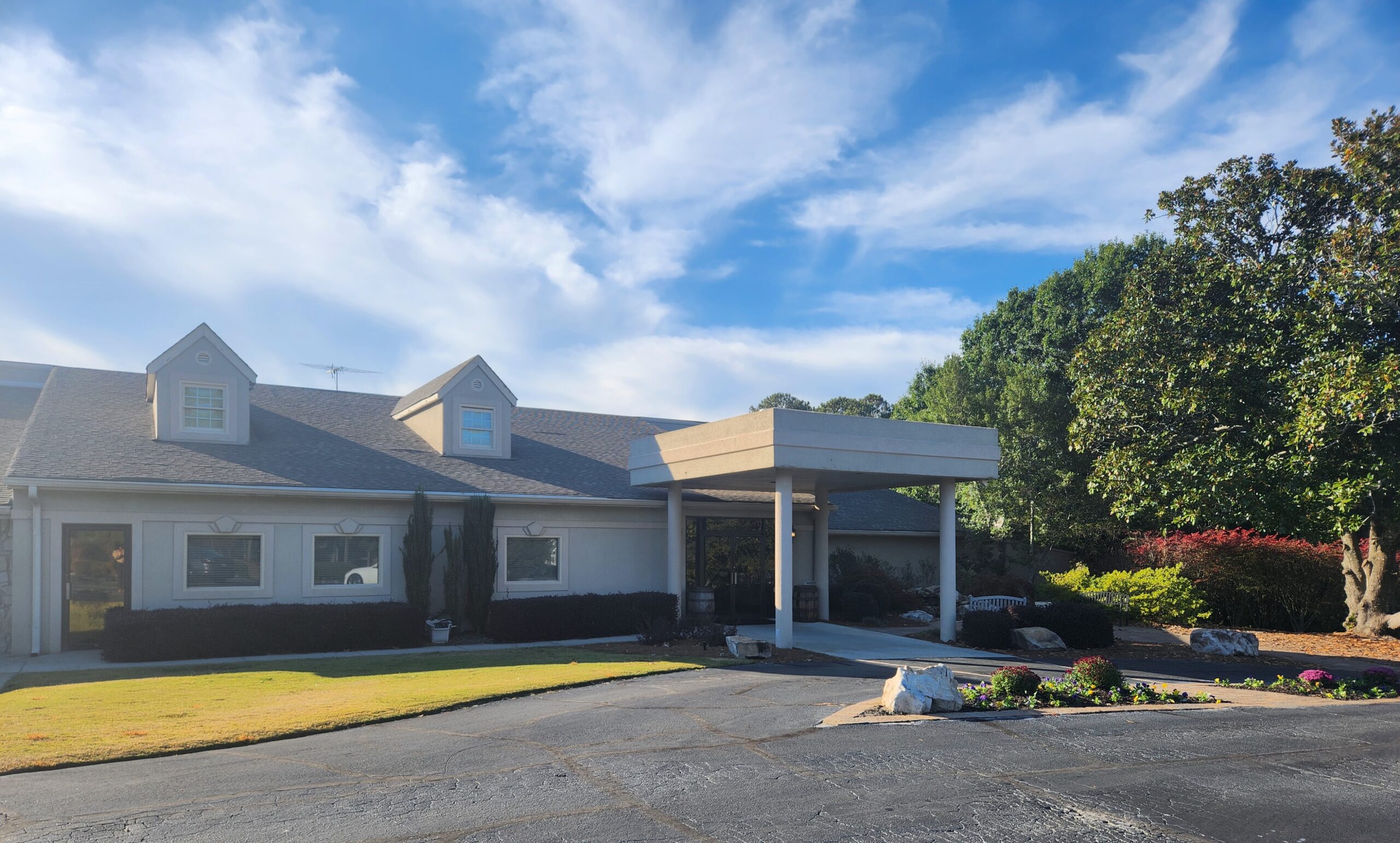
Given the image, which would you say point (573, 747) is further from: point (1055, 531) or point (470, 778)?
point (1055, 531)

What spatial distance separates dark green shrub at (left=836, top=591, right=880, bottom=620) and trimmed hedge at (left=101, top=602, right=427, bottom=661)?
10683 mm

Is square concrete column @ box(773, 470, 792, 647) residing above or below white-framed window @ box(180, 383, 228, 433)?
below

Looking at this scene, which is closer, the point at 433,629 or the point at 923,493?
the point at 433,629

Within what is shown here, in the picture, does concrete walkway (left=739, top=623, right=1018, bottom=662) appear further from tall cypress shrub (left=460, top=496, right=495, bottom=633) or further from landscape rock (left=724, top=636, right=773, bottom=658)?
tall cypress shrub (left=460, top=496, right=495, bottom=633)

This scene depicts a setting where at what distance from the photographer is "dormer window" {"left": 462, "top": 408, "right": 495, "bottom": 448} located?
2386 centimetres

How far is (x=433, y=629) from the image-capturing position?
64.3ft

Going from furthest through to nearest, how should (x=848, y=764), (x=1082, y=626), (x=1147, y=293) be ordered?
1. (x=1147, y=293)
2. (x=1082, y=626)
3. (x=848, y=764)

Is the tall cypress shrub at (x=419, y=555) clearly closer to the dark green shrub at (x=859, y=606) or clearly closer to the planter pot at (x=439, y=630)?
the planter pot at (x=439, y=630)

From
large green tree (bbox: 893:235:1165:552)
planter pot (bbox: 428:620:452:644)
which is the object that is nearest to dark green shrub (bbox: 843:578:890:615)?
large green tree (bbox: 893:235:1165:552)

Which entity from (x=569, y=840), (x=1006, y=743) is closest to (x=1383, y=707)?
(x=1006, y=743)

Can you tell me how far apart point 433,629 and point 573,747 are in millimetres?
11002

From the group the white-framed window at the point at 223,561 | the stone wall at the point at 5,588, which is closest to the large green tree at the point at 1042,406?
the white-framed window at the point at 223,561

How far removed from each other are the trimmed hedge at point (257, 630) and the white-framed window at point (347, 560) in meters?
0.96

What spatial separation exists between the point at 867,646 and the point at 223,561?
41.9 ft
